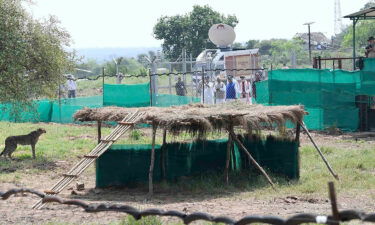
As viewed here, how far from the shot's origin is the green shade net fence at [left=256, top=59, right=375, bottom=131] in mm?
24594

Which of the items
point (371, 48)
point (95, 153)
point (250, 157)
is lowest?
point (250, 157)

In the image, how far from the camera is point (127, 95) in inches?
1129

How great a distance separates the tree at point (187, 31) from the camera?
50.8m

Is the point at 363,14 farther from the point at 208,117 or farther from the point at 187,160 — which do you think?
the point at 208,117

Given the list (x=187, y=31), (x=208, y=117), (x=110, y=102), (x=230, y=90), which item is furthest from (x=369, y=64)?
(x=187, y=31)

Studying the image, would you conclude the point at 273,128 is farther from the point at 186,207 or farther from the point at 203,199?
the point at 186,207

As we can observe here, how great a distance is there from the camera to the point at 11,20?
19.2 meters

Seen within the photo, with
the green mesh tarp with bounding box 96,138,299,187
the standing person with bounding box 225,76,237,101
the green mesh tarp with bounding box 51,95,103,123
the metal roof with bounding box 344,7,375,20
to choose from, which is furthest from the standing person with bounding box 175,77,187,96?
the green mesh tarp with bounding box 96,138,299,187

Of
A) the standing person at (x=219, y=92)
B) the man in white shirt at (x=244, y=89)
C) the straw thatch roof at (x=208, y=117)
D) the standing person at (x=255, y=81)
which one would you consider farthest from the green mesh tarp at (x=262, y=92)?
the straw thatch roof at (x=208, y=117)

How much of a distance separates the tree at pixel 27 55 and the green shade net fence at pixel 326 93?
862 cm

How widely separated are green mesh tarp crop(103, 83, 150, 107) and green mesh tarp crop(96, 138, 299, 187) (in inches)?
448

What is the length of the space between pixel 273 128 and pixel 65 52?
23.0ft

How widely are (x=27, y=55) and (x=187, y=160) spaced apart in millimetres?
5531

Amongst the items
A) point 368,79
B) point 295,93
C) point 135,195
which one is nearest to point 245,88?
point 295,93
